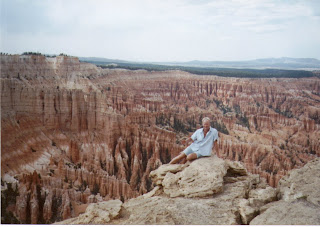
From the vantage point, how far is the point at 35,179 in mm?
7305

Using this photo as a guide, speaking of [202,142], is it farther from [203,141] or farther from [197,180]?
[197,180]

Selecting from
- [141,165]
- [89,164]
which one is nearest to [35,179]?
[89,164]

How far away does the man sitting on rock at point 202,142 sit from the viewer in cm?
521

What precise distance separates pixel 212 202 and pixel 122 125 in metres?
6.35

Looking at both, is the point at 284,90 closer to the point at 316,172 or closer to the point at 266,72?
the point at 266,72

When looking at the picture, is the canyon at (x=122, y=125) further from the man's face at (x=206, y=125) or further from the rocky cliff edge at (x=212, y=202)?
the man's face at (x=206, y=125)

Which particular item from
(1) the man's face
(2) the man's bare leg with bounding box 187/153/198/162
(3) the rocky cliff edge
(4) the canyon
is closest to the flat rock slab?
(3) the rocky cliff edge

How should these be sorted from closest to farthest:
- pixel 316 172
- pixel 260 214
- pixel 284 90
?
pixel 260 214, pixel 316 172, pixel 284 90

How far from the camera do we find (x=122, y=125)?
33.8ft

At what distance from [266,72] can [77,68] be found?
20.8ft

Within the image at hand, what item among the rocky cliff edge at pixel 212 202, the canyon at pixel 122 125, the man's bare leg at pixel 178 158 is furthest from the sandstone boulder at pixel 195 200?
the canyon at pixel 122 125

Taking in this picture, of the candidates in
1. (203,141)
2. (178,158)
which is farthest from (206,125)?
(178,158)

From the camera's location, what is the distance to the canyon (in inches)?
319

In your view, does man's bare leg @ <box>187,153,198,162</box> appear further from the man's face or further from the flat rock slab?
the man's face
